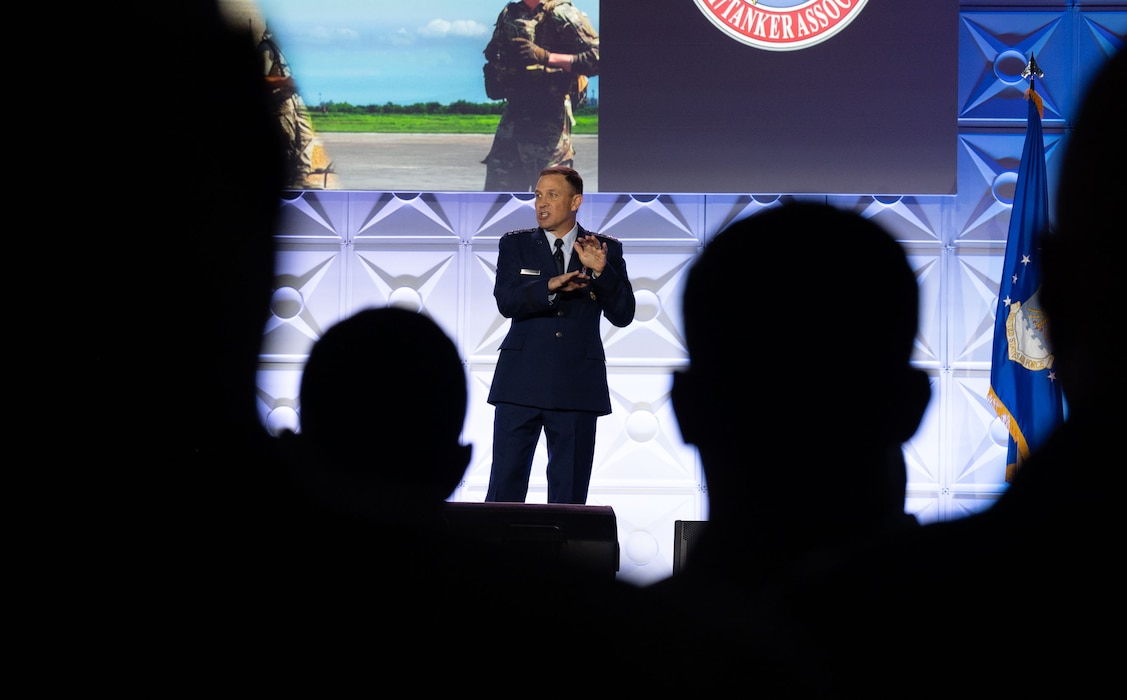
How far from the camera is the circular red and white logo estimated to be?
3.88 m

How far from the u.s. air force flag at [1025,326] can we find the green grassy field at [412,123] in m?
1.67

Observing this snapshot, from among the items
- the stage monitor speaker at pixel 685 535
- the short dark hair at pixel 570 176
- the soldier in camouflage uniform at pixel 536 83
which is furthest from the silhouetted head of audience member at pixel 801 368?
the stage monitor speaker at pixel 685 535

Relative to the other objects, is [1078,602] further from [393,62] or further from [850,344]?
[393,62]

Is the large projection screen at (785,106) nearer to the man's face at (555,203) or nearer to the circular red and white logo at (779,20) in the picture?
the circular red and white logo at (779,20)

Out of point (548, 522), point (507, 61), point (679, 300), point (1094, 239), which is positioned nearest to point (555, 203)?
point (679, 300)

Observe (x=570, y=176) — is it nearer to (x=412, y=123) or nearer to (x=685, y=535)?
(x=412, y=123)

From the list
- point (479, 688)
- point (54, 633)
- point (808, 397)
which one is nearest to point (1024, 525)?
point (479, 688)

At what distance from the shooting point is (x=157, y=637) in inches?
A: 11.4

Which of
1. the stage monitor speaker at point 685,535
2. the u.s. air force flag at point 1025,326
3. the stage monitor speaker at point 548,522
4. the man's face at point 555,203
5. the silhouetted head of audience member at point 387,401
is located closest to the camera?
the stage monitor speaker at point 548,522

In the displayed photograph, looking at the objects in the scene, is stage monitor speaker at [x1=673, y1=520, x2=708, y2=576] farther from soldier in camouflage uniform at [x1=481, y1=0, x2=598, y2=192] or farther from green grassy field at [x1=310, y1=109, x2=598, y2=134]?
green grassy field at [x1=310, y1=109, x2=598, y2=134]

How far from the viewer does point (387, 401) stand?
3.89 m

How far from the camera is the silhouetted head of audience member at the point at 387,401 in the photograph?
3871 mm

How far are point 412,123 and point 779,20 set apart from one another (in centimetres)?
155

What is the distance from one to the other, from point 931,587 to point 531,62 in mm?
3872
